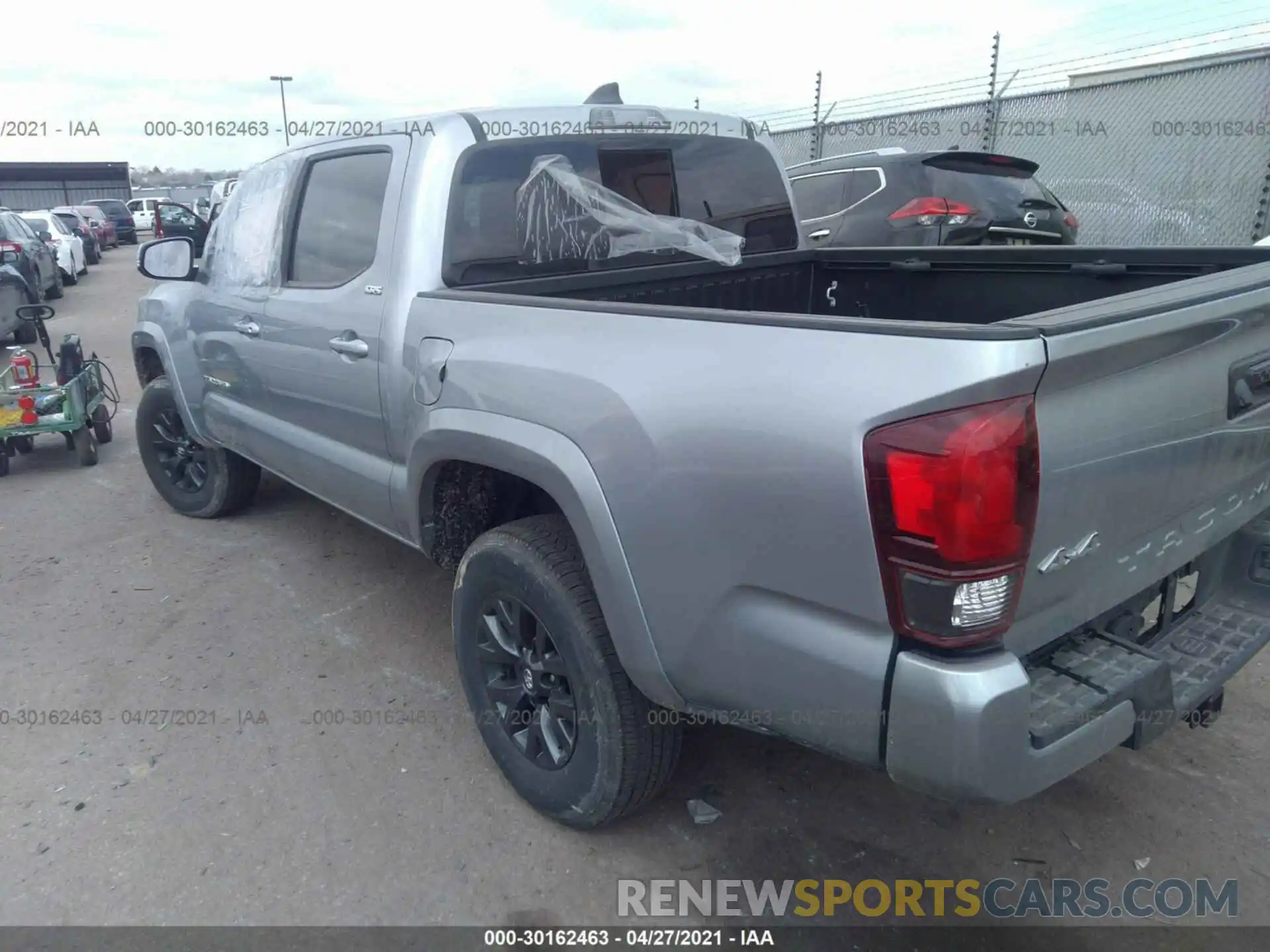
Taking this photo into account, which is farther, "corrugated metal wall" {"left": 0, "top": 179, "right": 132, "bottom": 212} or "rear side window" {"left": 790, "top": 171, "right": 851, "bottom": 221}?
"corrugated metal wall" {"left": 0, "top": 179, "right": 132, "bottom": 212}

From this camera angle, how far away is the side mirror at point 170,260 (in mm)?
4523

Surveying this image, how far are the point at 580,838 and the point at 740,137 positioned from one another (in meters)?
2.77

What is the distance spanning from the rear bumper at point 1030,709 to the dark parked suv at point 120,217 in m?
37.6

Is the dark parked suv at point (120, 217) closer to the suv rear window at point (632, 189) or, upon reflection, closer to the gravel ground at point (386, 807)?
the gravel ground at point (386, 807)

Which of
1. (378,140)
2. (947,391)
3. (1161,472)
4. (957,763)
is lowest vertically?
(957,763)

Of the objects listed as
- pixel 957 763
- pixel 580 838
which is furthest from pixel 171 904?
pixel 957 763

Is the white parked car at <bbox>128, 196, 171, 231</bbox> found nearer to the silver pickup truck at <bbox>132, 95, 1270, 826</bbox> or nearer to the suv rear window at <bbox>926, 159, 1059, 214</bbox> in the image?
the suv rear window at <bbox>926, 159, 1059, 214</bbox>

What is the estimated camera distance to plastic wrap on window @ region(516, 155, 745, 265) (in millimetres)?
3135

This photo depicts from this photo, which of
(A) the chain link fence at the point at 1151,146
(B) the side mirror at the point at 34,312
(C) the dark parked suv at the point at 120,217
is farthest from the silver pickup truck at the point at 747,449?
(C) the dark parked suv at the point at 120,217

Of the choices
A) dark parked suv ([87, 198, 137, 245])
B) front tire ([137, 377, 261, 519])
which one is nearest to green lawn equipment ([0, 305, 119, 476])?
front tire ([137, 377, 261, 519])

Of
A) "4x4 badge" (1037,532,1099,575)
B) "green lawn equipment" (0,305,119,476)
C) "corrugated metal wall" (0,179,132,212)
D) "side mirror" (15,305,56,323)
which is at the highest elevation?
"corrugated metal wall" (0,179,132,212)

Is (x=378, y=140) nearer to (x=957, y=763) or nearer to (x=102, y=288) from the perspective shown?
(x=957, y=763)

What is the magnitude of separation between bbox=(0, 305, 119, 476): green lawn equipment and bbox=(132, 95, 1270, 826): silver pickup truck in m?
3.23

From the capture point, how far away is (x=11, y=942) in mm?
2355
